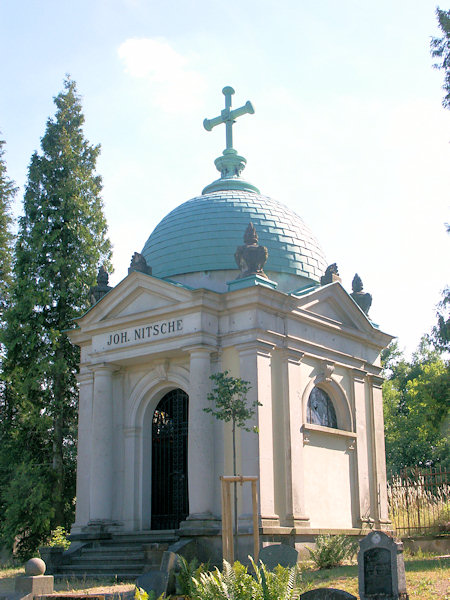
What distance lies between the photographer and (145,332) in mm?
16875

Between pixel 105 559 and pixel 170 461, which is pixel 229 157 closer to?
pixel 170 461

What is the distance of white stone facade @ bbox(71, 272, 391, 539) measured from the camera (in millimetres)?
15453

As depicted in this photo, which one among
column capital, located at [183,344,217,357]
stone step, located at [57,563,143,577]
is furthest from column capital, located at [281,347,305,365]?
stone step, located at [57,563,143,577]

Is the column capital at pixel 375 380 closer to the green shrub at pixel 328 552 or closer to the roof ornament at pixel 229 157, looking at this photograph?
the green shrub at pixel 328 552

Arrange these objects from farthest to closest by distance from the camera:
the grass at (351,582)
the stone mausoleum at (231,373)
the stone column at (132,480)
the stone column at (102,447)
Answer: the stone column at (132,480) < the stone column at (102,447) < the stone mausoleum at (231,373) < the grass at (351,582)

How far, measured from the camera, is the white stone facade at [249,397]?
15453mm

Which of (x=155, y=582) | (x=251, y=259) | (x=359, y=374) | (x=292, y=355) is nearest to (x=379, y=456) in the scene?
(x=359, y=374)

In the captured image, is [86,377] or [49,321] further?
[49,321]

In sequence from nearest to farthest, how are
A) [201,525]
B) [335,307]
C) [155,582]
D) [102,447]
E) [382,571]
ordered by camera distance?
[382,571] → [155,582] → [201,525] → [102,447] → [335,307]

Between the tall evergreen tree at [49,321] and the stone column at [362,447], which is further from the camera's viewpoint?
the tall evergreen tree at [49,321]

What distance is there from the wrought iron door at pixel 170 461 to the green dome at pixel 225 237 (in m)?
3.26

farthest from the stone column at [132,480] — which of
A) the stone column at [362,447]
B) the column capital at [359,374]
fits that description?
the column capital at [359,374]

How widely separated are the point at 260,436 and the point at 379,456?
16.6 feet

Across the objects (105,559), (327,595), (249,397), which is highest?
(249,397)
